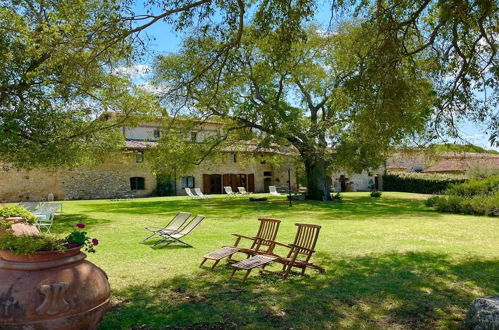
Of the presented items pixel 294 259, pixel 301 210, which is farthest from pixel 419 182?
pixel 294 259

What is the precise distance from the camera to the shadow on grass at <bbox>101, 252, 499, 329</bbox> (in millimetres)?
4777

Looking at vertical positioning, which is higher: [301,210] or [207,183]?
[207,183]

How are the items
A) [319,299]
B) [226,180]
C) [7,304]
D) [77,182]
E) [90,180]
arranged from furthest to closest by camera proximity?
[226,180] → [90,180] → [77,182] → [319,299] → [7,304]

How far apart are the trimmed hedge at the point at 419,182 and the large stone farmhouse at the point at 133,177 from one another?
1010 cm

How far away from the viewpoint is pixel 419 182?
38.2 m

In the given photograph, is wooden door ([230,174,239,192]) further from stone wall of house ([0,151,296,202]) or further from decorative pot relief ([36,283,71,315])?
decorative pot relief ([36,283,71,315])

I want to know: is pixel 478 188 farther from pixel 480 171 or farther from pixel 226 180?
pixel 226 180

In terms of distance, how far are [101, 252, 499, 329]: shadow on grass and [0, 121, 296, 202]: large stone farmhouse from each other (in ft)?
55.7

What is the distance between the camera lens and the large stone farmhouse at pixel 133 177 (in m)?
29.2

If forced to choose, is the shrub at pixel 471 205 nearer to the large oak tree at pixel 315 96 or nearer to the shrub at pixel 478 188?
the shrub at pixel 478 188

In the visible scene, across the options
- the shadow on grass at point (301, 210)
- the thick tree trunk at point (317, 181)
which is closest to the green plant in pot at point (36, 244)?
the shadow on grass at point (301, 210)

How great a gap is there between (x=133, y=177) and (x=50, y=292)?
105 feet

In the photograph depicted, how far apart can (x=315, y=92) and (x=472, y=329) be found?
75.8ft

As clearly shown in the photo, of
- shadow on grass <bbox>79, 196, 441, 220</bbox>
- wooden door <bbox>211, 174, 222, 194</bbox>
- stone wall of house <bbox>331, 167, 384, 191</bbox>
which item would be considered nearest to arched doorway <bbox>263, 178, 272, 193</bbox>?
wooden door <bbox>211, 174, 222, 194</bbox>
